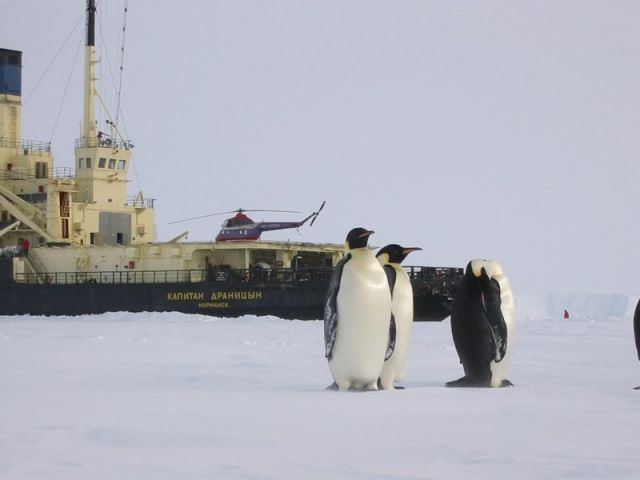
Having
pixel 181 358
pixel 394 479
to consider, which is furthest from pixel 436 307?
pixel 394 479

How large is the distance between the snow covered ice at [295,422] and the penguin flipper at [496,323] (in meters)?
0.53

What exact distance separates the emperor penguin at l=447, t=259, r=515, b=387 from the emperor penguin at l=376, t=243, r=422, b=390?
1.65ft

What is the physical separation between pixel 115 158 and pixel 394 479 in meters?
32.6

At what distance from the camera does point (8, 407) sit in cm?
888

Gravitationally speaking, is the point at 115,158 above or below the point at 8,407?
above

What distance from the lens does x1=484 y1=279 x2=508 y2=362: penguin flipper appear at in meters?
11.6

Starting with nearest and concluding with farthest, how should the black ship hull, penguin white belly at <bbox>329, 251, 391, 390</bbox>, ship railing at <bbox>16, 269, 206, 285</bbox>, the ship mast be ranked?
penguin white belly at <bbox>329, 251, 391, 390</bbox>, the black ship hull, ship railing at <bbox>16, 269, 206, 285</bbox>, the ship mast

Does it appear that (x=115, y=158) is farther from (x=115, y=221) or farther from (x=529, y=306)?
(x=529, y=306)

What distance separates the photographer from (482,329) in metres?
11.7

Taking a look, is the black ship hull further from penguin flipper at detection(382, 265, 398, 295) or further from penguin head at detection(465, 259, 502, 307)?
penguin head at detection(465, 259, 502, 307)

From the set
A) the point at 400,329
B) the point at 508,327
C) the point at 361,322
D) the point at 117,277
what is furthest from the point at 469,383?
the point at 117,277

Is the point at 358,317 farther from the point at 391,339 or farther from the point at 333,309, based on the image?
the point at 391,339

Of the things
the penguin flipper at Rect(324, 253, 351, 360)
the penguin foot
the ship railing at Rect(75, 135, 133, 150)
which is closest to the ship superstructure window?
the ship railing at Rect(75, 135, 133, 150)

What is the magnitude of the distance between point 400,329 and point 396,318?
0.11m
